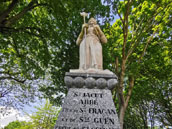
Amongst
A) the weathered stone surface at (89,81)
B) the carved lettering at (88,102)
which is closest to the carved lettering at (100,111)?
the carved lettering at (88,102)

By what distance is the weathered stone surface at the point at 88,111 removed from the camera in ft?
8.96

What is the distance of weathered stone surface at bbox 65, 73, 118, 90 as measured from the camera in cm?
335

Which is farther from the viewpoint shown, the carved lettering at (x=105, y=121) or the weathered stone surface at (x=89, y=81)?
the weathered stone surface at (x=89, y=81)

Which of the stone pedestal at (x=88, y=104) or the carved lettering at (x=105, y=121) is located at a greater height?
the stone pedestal at (x=88, y=104)

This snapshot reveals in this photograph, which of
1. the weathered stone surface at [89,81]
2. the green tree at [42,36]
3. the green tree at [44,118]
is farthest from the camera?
the green tree at [44,118]

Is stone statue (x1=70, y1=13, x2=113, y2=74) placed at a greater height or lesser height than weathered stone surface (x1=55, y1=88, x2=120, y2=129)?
greater

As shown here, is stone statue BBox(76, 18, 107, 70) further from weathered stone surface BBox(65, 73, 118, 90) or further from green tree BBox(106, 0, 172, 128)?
green tree BBox(106, 0, 172, 128)

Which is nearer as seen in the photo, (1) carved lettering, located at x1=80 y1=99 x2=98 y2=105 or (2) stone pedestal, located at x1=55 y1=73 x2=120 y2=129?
(2) stone pedestal, located at x1=55 y1=73 x2=120 y2=129

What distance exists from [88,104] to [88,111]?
0.18 m

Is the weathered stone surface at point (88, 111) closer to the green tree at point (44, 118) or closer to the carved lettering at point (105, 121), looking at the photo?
the carved lettering at point (105, 121)

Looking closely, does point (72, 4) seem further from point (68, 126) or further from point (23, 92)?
point (23, 92)

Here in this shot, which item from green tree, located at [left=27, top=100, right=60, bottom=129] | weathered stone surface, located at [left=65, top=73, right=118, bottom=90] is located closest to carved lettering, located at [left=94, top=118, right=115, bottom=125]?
weathered stone surface, located at [left=65, top=73, right=118, bottom=90]

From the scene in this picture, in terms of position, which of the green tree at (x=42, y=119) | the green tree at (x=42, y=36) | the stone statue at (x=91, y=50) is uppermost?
the green tree at (x=42, y=36)

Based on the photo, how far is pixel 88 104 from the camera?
309cm
